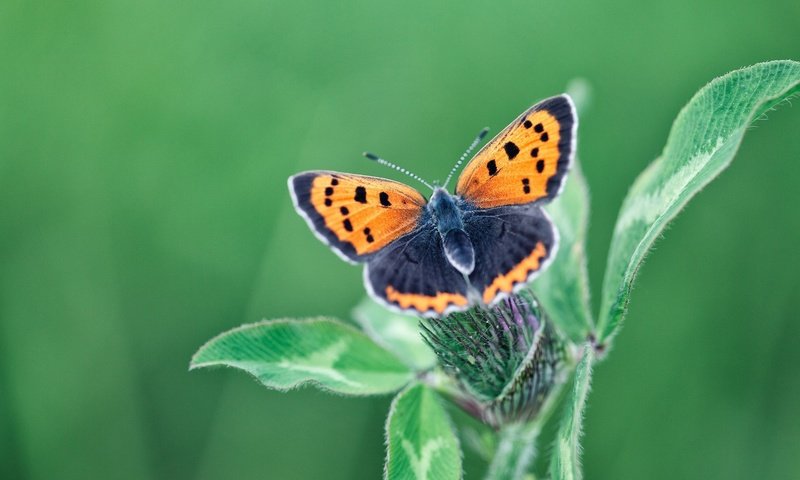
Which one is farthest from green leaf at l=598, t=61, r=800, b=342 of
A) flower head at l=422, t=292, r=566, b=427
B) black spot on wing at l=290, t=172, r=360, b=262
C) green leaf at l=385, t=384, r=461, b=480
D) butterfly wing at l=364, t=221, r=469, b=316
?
black spot on wing at l=290, t=172, r=360, b=262

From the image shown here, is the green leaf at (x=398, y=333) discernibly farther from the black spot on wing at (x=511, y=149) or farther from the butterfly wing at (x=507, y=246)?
the black spot on wing at (x=511, y=149)

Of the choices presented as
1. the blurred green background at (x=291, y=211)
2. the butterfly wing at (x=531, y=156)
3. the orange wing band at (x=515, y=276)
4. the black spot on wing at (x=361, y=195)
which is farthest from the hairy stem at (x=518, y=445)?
the blurred green background at (x=291, y=211)

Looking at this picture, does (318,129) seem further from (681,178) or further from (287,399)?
(681,178)

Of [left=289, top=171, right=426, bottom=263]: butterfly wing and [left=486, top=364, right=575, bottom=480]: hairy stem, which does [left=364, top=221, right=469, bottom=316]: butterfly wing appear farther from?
[left=486, top=364, right=575, bottom=480]: hairy stem

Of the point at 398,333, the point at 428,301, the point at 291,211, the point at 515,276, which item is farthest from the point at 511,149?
the point at 291,211

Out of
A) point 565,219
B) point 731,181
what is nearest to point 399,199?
point 565,219

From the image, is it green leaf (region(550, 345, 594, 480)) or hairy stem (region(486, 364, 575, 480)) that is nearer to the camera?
green leaf (region(550, 345, 594, 480))
